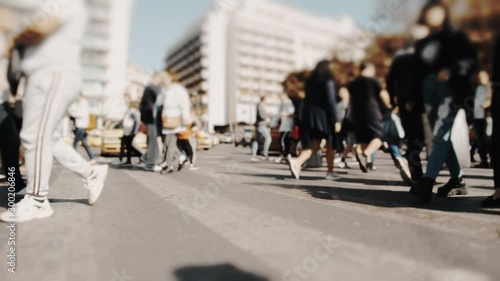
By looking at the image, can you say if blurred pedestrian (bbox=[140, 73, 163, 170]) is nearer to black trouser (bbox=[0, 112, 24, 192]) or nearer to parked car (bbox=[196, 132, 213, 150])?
black trouser (bbox=[0, 112, 24, 192])

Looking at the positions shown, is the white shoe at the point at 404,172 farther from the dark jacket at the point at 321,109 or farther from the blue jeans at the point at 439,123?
the blue jeans at the point at 439,123

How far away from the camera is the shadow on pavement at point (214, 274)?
210cm

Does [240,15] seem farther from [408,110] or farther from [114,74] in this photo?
[114,74]

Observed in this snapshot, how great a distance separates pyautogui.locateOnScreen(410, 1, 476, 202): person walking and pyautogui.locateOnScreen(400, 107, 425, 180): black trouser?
0.13 metres

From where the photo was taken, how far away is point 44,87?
341 centimetres

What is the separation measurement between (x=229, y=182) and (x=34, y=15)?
11.9 feet

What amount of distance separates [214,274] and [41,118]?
209cm

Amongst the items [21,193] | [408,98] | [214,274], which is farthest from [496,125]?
[21,193]

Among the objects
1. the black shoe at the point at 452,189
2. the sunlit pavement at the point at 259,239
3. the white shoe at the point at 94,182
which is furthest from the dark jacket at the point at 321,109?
the white shoe at the point at 94,182

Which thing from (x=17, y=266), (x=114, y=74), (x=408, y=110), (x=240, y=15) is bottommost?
(x=17, y=266)

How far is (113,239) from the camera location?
2842 mm

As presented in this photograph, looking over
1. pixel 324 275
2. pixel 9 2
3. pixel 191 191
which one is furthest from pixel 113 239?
pixel 191 191

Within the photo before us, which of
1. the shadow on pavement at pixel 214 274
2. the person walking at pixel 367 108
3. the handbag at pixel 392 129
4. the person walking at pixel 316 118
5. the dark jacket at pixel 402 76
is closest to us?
the shadow on pavement at pixel 214 274

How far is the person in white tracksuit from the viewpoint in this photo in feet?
11.0
